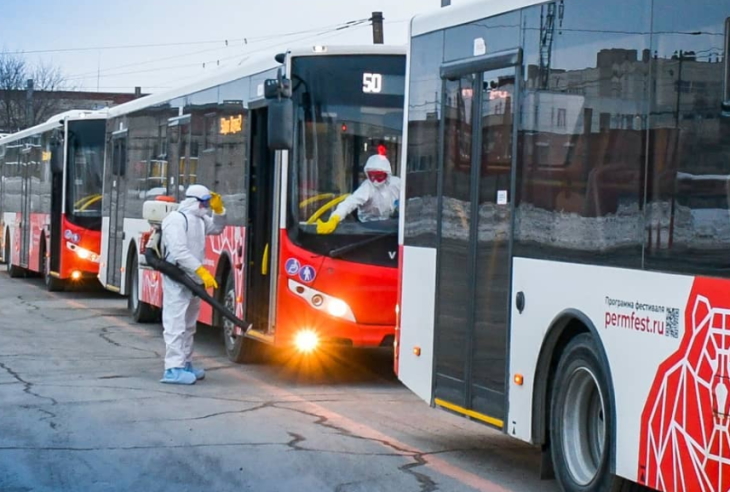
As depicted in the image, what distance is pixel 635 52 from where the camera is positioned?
742 cm

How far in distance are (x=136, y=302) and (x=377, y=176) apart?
850cm

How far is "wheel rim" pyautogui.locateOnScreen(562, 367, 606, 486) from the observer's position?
8141 mm

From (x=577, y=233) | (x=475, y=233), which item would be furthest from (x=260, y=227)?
(x=577, y=233)

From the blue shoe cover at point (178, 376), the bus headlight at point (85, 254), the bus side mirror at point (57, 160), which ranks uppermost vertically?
the bus side mirror at point (57, 160)

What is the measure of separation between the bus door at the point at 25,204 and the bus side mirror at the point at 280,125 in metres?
18.1

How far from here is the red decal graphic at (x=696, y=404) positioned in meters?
6.39

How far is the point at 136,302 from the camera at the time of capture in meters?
21.5

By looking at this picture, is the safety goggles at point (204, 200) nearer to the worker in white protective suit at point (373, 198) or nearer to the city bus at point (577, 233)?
the worker in white protective suit at point (373, 198)

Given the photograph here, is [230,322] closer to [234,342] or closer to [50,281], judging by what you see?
[234,342]

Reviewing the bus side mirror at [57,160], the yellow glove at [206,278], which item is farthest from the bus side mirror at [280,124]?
the bus side mirror at [57,160]

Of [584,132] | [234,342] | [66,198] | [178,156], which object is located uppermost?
[584,132]

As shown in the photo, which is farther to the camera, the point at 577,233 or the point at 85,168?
the point at 85,168

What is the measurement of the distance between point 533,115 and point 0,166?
2859cm

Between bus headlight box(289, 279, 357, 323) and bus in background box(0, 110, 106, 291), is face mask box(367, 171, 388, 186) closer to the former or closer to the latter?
bus headlight box(289, 279, 357, 323)
